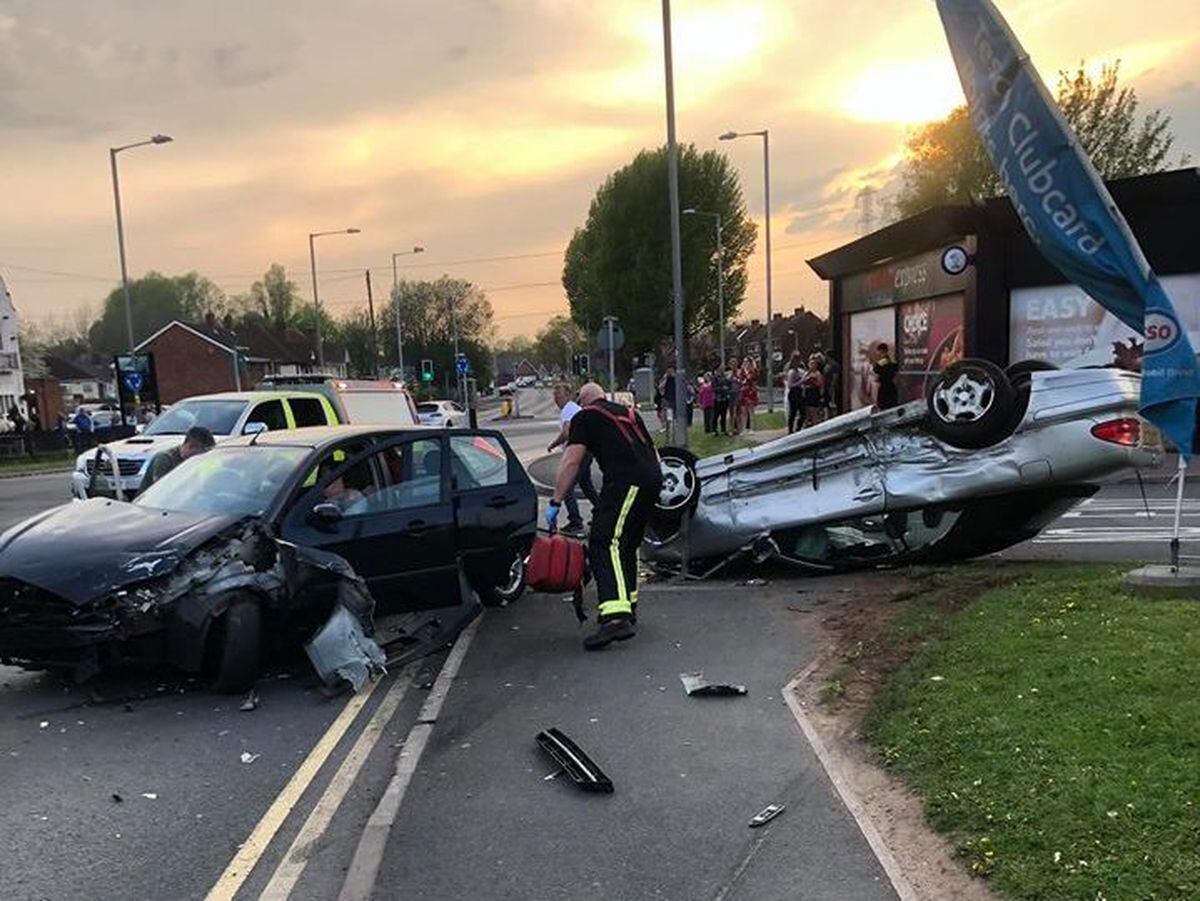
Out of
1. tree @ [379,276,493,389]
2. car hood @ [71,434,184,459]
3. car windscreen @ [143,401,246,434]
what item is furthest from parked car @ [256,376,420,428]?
tree @ [379,276,493,389]

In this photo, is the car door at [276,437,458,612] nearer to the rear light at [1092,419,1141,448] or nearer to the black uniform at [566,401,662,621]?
the black uniform at [566,401,662,621]

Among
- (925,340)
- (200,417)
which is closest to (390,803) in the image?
(200,417)

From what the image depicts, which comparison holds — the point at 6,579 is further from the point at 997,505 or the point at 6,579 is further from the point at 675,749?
the point at 997,505

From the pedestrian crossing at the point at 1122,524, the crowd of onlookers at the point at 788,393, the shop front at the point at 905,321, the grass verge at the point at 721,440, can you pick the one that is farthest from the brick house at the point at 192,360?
the pedestrian crossing at the point at 1122,524

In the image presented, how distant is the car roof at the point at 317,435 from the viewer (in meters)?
6.79

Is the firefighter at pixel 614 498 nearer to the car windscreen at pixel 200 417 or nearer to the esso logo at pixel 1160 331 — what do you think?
the esso logo at pixel 1160 331

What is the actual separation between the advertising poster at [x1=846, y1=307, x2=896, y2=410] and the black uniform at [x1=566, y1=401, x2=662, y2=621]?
44.3ft

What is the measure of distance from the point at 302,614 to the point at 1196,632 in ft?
16.2

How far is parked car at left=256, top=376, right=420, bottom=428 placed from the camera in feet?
56.7

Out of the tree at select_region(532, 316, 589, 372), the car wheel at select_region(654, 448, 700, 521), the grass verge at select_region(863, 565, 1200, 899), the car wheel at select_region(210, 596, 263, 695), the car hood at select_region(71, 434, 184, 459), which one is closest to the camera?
the grass verge at select_region(863, 565, 1200, 899)

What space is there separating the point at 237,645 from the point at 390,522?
140cm

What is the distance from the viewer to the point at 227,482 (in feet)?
21.3

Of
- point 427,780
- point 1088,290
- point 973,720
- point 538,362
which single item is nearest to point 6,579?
point 427,780

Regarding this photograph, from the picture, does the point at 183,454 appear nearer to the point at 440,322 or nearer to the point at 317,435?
the point at 317,435
